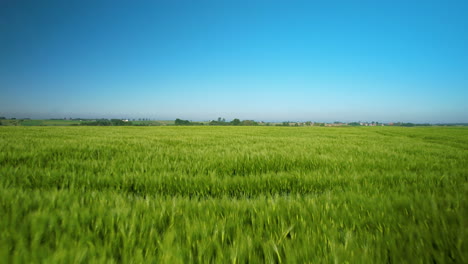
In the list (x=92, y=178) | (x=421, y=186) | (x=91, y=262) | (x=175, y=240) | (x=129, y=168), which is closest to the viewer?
(x=91, y=262)

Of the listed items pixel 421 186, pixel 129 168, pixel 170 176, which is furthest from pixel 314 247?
pixel 129 168

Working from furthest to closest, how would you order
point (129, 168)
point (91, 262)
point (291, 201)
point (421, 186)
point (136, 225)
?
point (129, 168) → point (421, 186) → point (291, 201) → point (136, 225) → point (91, 262)

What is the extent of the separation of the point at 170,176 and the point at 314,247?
215 centimetres

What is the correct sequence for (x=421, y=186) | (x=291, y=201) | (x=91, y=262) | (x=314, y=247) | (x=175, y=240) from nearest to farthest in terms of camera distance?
(x=91, y=262) → (x=314, y=247) → (x=175, y=240) → (x=291, y=201) → (x=421, y=186)

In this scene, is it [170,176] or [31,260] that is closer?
[31,260]

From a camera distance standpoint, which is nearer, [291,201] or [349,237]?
[349,237]

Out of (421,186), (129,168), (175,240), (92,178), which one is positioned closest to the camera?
(175,240)

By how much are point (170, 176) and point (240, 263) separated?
1986 millimetres

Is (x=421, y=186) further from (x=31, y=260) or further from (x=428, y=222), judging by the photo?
(x=31, y=260)

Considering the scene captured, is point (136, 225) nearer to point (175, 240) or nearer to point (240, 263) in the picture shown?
point (175, 240)

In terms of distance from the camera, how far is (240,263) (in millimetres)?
906

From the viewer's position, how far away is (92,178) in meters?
2.57

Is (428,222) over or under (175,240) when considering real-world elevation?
over

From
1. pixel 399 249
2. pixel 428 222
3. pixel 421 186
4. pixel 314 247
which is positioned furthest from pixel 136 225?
pixel 421 186
